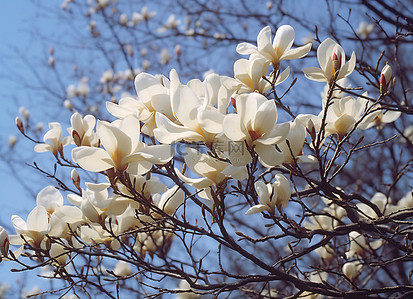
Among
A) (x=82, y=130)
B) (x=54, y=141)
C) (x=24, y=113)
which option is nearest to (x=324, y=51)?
(x=82, y=130)

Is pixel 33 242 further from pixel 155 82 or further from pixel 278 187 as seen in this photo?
pixel 278 187

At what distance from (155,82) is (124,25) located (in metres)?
3.41

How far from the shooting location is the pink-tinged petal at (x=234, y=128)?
3.25ft

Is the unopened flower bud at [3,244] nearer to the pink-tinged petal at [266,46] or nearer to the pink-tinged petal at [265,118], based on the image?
the pink-tinged petal at [265,118]

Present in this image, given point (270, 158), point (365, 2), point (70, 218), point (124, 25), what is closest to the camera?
point (270, 158)

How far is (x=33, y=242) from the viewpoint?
1.33m

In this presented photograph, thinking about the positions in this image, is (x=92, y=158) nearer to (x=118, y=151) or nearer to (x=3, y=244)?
(x=118, y=151)

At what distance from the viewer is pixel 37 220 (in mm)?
1296

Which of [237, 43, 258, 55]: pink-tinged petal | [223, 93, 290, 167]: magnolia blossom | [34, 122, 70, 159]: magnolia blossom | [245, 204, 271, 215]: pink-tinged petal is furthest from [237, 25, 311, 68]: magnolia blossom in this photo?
[34, 122, 70, 159]: magnolia blossom

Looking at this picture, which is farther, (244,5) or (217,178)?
(244,5)

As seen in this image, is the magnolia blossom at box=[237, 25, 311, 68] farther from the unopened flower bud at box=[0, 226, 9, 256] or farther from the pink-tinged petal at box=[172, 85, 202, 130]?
the unopened flower bud at box=[0, 226, 9, 256]

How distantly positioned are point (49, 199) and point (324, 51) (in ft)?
3.17

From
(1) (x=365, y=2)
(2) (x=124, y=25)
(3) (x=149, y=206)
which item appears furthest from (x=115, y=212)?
(2) (x=124, y=25)

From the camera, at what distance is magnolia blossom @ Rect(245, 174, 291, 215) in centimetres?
118
